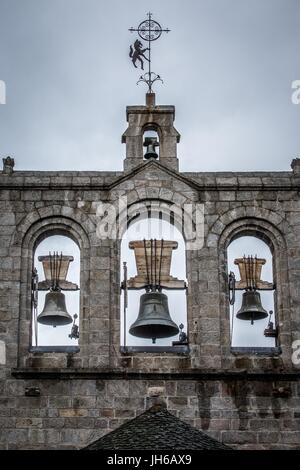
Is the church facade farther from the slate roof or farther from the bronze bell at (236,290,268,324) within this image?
the slate roof

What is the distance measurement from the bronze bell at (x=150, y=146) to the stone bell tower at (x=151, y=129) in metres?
0.16

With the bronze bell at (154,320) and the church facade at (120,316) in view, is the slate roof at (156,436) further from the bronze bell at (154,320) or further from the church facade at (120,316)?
the bronze bell at (154,320)

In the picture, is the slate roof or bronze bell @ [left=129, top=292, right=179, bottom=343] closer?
the slate roof

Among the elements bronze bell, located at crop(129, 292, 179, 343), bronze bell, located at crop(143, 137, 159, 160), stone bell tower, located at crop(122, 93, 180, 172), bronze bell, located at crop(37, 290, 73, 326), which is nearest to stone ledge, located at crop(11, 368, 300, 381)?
bronze bell, located at crop(129, 292, 179, 343)

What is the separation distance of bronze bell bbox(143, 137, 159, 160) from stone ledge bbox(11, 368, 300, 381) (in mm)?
4362

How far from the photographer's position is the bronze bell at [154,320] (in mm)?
28250

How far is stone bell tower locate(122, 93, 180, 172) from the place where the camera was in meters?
29.7

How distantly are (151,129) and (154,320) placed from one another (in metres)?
3.95

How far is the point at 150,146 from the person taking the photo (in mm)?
29969

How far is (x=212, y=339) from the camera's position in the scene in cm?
2820

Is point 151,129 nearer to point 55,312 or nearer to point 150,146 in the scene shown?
point 150,146

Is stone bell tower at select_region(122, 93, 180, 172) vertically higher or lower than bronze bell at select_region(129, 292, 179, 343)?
higher
